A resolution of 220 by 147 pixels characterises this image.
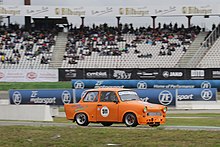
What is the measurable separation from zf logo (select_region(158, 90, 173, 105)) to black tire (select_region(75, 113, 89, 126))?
15.5 meters

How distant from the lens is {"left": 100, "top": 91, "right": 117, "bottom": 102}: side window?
20484 mm

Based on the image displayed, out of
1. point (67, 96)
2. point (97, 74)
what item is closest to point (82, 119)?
point (67, 96)

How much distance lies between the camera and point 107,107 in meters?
20.4

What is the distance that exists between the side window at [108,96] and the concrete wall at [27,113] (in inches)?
251

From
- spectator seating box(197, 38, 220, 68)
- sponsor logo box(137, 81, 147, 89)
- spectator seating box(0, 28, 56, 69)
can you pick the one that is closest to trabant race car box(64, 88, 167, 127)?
sponsor logo box(137, 81, 147, 89)

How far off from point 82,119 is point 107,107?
4.03 feet

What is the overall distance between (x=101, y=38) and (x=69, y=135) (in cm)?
5259

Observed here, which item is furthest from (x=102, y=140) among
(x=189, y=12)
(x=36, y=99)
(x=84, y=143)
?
(x=189, y=12)

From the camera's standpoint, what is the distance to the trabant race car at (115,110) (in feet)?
64.5

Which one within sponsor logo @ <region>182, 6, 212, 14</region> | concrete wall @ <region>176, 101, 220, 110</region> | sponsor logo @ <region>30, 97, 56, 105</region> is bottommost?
concrete wall @ <region>176, 101, 220, 110</region>

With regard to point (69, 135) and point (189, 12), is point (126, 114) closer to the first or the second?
point (69, 135)

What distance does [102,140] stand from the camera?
47.3ft

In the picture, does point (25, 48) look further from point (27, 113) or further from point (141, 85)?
point (27, 113)

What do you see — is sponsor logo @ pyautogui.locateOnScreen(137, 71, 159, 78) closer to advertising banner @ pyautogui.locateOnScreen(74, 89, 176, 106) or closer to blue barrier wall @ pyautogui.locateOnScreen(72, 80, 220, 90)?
blue barrier wall @ pyautogui.locateOnScreen(72, 80, 220, 90)
